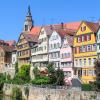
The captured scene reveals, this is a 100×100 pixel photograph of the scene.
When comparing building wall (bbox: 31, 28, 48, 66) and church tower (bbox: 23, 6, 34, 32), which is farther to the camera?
church tower (bbox: 23, 6, 34, 32)

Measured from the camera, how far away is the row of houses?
74688mm

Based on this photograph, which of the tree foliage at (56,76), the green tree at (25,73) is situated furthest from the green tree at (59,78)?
the green tree at (25,73)

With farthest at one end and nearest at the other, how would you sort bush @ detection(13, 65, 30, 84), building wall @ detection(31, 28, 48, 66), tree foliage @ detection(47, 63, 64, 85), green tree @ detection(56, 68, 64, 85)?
building wall @ detection(31, 28, 48, 66)
bush @ detection(13, 65, 30, 84)
tree foliage @ detection(47, 63, 64, 85)
green tree @ detection(56, 68, 64, 85)

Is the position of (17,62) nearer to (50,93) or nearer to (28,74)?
(28,74)

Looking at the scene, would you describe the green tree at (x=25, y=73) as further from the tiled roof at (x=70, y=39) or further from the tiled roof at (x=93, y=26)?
the tiled roof at (x=93, y=26)

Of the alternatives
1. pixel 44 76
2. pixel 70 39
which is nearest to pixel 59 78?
pixel 44 76

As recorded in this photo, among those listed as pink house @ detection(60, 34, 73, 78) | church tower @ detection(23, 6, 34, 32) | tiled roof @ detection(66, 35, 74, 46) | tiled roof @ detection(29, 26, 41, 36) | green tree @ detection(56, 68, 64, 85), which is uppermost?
church tower @ detection(23, 6, 34, 32)

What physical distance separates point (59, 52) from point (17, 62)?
23.0m

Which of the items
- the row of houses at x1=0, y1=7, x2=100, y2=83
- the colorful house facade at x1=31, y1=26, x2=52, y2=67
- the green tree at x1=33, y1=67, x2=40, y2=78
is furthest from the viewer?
the colorful house facade at x1=31, y1=26, x2=52, y2=67

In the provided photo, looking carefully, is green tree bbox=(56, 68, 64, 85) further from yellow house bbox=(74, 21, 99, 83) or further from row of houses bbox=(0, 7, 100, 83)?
yellow house bbox=(74, 21, 99, 83)

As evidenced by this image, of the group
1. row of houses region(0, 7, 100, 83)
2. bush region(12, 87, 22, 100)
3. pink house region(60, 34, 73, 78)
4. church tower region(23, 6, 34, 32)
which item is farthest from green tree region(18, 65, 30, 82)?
church tower region(23, 6, 34, 32)

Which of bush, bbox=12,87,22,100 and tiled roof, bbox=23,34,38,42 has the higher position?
tiled roof, bbox=23,34,38,42

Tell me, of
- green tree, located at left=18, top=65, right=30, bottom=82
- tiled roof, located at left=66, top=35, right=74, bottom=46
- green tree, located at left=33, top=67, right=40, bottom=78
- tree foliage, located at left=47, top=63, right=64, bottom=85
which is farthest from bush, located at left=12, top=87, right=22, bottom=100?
tiled roof, located at left=66, top=35, right=74, bottom=46

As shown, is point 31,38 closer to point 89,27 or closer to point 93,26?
point 93,26
